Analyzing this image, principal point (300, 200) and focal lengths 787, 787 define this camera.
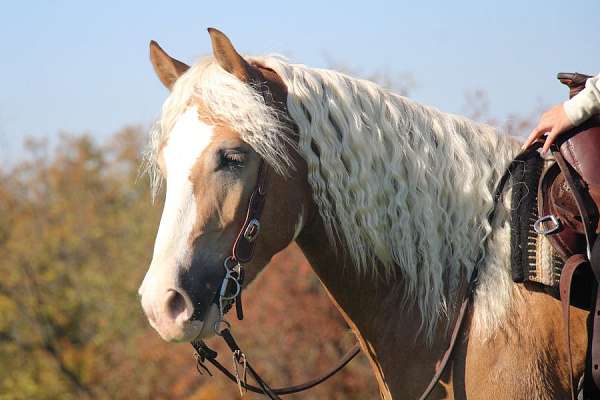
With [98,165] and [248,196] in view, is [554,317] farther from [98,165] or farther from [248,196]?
[98,165]

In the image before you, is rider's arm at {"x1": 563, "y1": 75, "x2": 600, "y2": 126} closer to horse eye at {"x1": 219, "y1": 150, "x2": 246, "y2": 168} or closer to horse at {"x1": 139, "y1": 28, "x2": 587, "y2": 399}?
horse at {"x1": 139, "y1": 28, "x2": 587, "y2": 399}

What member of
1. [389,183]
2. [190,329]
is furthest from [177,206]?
[389,183]

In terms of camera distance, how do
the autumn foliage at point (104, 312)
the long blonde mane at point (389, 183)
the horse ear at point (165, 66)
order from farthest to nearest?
the autumn foliage at point (104, 312) → the horse ear at point (165, 66) → the long blonde mane at point (389, 183)

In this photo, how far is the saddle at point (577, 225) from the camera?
301 centimetres

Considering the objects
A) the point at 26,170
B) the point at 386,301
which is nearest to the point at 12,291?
the point at 26,170

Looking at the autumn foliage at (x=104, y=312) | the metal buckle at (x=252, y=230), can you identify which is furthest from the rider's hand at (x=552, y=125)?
the autumn foliage at (x=104, y=312)

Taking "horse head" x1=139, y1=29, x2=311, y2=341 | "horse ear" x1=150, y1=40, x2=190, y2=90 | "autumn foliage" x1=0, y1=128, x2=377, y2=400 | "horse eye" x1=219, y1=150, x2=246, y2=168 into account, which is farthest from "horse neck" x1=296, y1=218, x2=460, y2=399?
"autumn foliage" x1=0, y1=128, x2=377, y2=400

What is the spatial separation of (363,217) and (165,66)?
1.22 m

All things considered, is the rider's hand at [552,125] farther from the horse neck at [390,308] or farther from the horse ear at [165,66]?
the horse ear at [165,66]

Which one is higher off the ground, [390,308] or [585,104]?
[585,104]

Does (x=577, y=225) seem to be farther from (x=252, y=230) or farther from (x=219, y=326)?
(x=219, y=326)

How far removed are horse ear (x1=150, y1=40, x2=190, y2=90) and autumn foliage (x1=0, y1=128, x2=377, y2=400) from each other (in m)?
8.04

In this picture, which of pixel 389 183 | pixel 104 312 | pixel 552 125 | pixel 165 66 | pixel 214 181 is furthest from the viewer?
pixel 104 312

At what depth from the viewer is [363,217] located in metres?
3.32
